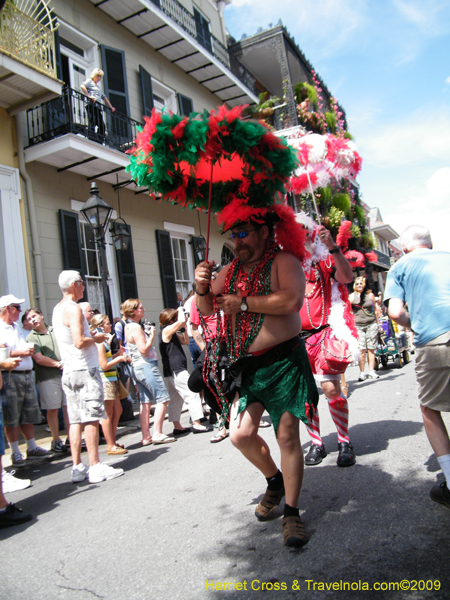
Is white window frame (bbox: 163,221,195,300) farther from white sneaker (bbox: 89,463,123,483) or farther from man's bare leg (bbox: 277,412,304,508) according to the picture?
man's bare leg (bbox: 277,412,304,508)

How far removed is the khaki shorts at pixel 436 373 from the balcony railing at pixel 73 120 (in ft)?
24.3

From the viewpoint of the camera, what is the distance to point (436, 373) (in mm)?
2910

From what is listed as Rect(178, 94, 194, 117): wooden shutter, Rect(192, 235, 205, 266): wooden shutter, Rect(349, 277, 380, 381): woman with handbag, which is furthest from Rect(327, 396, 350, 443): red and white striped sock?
Rect(178, 94, 194, 117): wooden shutter

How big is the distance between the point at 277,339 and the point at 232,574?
1.30 m

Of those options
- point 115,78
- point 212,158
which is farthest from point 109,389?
point 115,78

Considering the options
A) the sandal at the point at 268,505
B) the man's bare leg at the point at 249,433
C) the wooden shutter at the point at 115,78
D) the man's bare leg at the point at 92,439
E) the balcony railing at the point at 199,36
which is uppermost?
the balcony railing at the point at 199,36

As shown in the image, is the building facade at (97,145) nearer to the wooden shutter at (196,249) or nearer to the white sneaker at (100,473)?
the wooden shutter at (196,249)

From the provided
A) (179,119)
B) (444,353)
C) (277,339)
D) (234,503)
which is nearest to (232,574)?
(234,503)

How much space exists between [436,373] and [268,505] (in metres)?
1.36

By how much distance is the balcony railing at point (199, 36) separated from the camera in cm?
1326

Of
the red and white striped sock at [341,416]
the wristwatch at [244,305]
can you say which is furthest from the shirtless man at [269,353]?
the red and white striped sock at [341,416]

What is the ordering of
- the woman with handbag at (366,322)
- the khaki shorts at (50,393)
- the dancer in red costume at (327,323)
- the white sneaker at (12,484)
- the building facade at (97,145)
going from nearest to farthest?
the dancer in red costume at (327,323) → the white sneaker at (12,484) → the khaki shorts at (50,393) → the building facade at (97,145) → the woman with handbag at (366,322)

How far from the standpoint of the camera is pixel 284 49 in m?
17.6

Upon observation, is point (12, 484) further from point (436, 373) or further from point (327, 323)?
point (436, 373)
